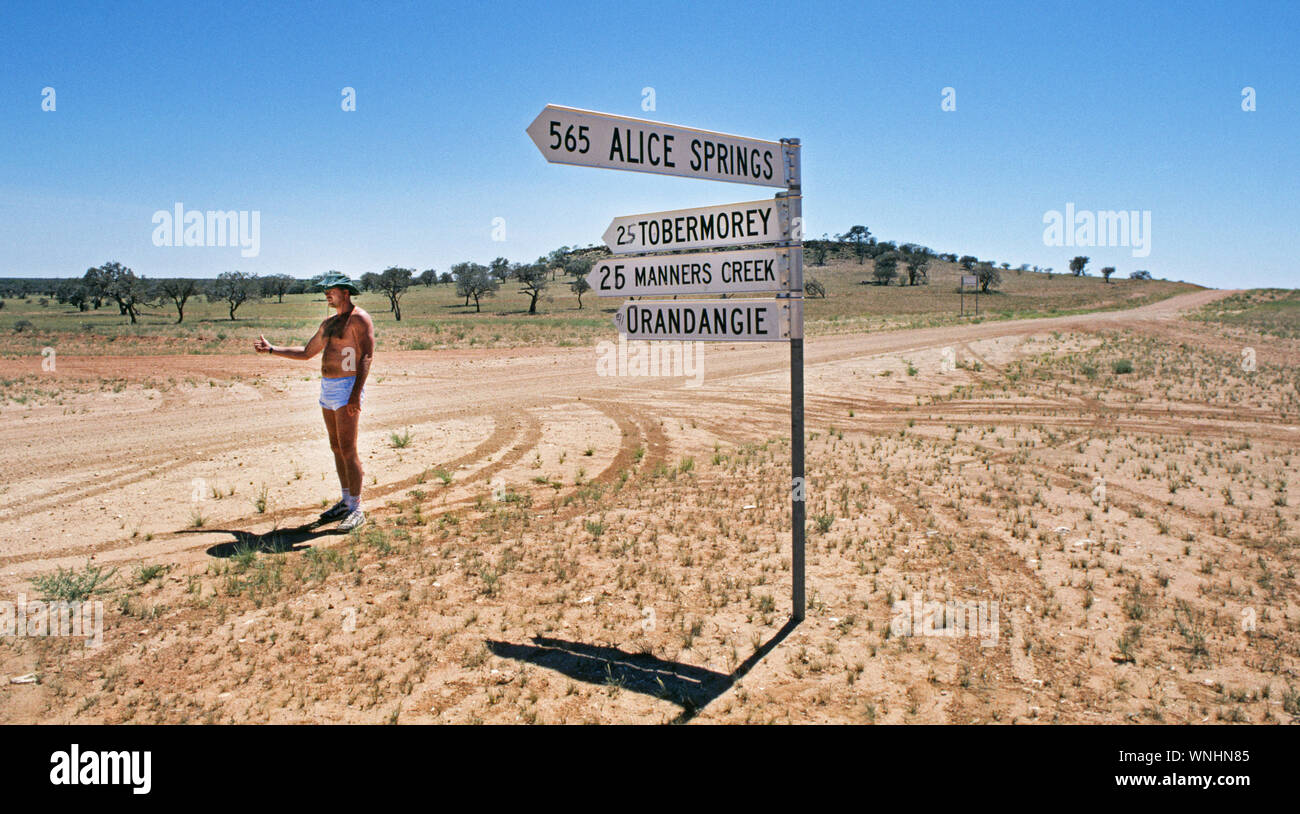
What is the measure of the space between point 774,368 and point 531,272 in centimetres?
5719

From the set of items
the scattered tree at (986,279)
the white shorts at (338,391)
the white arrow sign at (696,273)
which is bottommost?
the white shorts at (338,391)

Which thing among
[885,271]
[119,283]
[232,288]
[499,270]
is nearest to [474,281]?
[499,270]

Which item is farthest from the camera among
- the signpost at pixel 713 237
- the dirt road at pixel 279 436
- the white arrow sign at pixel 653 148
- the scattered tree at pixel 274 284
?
the scattered tree at pixel 274 284

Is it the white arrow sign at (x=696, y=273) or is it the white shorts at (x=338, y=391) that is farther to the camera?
the white shorts at (x=338, y=391)

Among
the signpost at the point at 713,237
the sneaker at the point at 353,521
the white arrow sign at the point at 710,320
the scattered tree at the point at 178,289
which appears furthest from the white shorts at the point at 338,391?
the scattered tree at the point at 178,289

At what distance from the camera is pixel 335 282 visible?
6.81 meters

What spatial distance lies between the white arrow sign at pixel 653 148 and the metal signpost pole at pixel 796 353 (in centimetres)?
8

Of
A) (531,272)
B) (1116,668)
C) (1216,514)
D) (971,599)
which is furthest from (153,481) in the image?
(531,272)

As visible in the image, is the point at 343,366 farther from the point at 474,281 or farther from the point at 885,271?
the point at 885,271

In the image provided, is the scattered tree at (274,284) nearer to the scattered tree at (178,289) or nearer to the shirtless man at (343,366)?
the scattered tree at (178,289)

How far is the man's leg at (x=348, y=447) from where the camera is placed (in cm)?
677

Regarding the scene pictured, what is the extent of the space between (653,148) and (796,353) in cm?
156

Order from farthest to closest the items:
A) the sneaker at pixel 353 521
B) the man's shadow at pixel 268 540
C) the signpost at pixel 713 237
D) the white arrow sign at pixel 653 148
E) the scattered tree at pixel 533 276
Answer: the scattered tree at pixel 533 276, the sneaker at pixel 353 521, the man's shadow at pixel 268 540, the signpost at pixel 713 237, the white arrow sign at pixel 653 148
